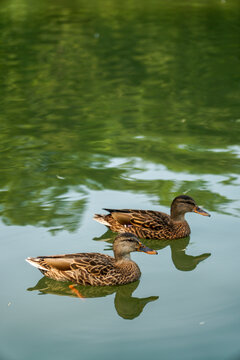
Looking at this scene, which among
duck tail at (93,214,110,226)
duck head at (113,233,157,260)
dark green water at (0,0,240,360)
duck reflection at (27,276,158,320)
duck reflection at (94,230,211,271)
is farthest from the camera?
duck tail at (93,214,110,226)

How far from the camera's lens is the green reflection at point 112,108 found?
367 inches

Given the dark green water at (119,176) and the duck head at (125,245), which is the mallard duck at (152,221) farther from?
the duck head at (125,245)

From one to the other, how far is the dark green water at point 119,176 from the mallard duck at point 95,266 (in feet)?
0.36

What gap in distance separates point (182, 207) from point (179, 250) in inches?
21.2

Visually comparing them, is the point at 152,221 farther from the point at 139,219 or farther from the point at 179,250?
the point at 179,250

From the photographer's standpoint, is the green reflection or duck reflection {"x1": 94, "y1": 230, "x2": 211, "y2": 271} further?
the green reflection

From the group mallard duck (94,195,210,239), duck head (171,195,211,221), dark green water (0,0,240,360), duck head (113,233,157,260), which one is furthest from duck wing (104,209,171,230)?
duck head (113,233,157,260)

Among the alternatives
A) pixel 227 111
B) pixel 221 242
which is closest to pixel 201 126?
pixel 227 111

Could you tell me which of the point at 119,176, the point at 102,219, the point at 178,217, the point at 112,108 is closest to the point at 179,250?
the point at 178,217

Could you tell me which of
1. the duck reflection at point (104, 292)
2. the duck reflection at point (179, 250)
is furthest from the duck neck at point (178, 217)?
the duck reflection at point (104, 292)

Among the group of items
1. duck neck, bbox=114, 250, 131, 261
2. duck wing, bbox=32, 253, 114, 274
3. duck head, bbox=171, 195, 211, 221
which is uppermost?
duck wing, bbox=32, 253, 114, 274

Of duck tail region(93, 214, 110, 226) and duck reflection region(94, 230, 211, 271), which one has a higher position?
duck tail region(93, 214, 110, 226)

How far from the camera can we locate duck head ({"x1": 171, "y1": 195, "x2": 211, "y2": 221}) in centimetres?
796

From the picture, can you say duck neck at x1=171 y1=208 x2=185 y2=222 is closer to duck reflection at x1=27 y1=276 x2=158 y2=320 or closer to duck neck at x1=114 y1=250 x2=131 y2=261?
duck neck at x1=114 y1=250 x2=131 y2=261
